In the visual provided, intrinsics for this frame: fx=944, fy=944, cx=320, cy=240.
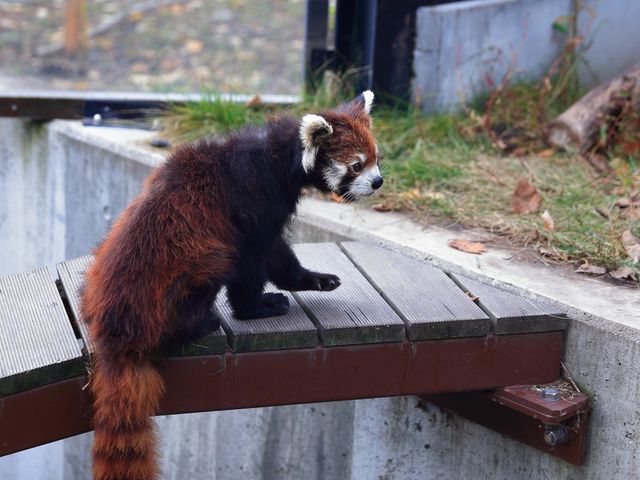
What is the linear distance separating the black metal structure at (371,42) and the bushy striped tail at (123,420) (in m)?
3.31

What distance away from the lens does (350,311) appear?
3.00m

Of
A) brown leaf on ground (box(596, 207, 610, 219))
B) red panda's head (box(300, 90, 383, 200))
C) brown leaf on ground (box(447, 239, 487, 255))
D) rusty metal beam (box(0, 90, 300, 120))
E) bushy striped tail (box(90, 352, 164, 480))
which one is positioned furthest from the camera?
rusty metal beam (box(0, 90, 300, 120))

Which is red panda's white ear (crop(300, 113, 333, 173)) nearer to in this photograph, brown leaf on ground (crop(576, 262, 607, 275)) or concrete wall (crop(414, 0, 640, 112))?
brown leaf on ground (crop(576, 262, 607, 275))

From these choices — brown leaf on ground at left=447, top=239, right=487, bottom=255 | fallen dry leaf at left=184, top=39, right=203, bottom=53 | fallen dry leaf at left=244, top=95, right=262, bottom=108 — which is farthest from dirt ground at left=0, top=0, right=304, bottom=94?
brown leaf on ground at left=447, top=239, right=487, bottom=255

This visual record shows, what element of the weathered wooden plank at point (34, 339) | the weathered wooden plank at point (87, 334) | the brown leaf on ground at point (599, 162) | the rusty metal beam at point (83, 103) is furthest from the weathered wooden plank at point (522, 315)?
the rusty metal beam at point (83, 103)

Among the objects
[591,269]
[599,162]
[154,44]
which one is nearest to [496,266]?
[591,269]

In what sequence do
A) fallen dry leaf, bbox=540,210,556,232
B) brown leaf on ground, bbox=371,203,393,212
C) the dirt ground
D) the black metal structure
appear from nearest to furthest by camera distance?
fallen dry leaf, bbox=540,210,556,232 < brown leaf on ground, bbox=371,203,393,212 < the black metal structure < the dirt ground

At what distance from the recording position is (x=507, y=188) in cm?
433

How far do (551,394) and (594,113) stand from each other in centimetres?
227

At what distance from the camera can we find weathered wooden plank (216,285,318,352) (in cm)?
278

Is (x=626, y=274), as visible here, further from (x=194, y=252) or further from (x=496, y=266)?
(x=194, y=252)

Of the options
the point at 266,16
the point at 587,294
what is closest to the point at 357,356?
the point at 587,294

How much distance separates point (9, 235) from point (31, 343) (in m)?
3.69

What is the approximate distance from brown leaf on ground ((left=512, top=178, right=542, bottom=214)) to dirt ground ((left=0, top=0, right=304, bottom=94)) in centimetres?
582
